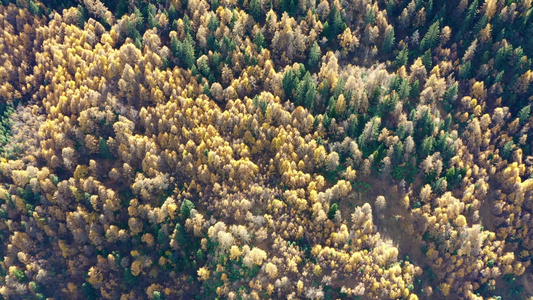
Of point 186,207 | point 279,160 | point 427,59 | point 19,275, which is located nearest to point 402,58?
point 427,59

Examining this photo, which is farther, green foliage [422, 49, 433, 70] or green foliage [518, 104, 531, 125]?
green foliage [422, 49, 433, 70]

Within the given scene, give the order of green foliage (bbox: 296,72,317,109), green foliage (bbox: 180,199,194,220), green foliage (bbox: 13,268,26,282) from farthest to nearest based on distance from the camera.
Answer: green foliage (bbox: 296,72,317,109) → green foliage (bbox: 13,268,26,282) → green foliage (bbox: 180,199,194,220)

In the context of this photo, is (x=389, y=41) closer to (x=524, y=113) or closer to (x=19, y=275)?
(x=524, y=113)

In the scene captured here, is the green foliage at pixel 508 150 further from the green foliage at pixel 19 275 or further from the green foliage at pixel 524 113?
the green foliage at pixel 19 275

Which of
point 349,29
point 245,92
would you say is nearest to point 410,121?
point 349,29

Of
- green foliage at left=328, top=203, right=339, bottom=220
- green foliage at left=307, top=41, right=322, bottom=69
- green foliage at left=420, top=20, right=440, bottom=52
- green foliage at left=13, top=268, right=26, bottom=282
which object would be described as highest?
green foliage at left=420, top=20, right=440, bottom=52

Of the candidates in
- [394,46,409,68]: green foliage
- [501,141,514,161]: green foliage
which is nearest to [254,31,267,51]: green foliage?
[394,46,409,68]: green foliage

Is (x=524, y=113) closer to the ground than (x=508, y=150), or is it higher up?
higher up

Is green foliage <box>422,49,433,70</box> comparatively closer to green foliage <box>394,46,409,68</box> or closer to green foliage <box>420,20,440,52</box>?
green foliage <box>420,20,440,52</box>

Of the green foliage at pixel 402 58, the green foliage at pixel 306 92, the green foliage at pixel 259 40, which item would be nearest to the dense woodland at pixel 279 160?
the green foliage at pixel 402 58
